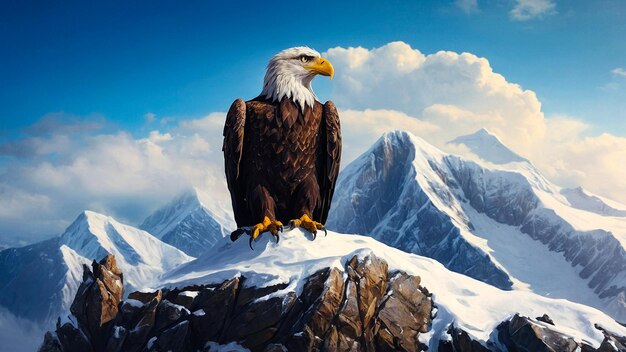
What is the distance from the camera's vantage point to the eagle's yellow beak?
14.8 metres

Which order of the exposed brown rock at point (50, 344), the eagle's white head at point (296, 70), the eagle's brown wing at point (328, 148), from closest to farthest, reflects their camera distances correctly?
the eagle's white head at point (296, 70), the eagle's brown wing at point (328, 148), the exposed brown rock at point (50, 344)

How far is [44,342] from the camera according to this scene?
17.2 meters

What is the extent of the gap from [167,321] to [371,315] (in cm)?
475

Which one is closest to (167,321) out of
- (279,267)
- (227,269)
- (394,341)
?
(227,269)

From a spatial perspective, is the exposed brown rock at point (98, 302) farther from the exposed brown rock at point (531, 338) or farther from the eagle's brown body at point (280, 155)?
the exposed brown rock at point (531, 338)

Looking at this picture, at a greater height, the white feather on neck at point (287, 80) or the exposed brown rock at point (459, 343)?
the white feather on neck at point (287, 80)

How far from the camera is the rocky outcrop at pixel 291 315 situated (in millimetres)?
14125

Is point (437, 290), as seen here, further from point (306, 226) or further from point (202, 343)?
point (202, 343)

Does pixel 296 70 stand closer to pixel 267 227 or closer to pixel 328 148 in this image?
pixel 328 148

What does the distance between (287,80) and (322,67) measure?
0.86 meters

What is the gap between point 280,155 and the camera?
14273 millimetres

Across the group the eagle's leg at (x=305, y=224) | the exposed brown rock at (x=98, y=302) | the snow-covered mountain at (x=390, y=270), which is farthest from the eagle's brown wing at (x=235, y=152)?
the exposed brown rock at (x=98, y=302)

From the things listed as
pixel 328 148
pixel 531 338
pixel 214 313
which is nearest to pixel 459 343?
pixel 531 338

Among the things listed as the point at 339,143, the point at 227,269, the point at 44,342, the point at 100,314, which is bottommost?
the point at 44,342
